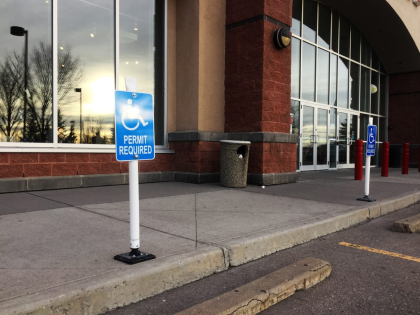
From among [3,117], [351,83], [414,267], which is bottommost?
[414,267]

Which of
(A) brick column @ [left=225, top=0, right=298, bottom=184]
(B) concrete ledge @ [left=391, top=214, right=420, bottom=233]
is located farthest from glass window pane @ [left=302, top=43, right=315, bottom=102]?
(B) concrete ledge @ [left=391, top=214, right=420, bottom=233]

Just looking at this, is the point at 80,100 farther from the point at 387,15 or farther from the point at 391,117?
the point at 391,117

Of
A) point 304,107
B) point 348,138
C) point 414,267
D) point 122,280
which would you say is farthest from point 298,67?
point 122,280

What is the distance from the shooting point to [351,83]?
54.1 ft

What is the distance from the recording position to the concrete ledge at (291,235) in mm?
3679

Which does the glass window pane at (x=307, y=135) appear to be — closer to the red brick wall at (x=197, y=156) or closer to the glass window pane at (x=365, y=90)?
the glass window pane at (x=365, y=90)

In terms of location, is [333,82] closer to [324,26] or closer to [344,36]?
[324,26]

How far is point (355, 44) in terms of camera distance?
1670 centimetres

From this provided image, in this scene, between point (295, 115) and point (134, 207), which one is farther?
point (295, 115)

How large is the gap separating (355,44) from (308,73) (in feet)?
15.3

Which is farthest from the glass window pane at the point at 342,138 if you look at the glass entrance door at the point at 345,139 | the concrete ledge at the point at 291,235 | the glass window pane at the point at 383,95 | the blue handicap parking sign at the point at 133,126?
the blue handicap parking sign at the point at 133,126

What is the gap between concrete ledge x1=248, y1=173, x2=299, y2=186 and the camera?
334 inches

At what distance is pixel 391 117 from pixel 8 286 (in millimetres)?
19992

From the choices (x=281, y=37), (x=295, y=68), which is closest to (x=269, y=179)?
(x=281, y=37)
